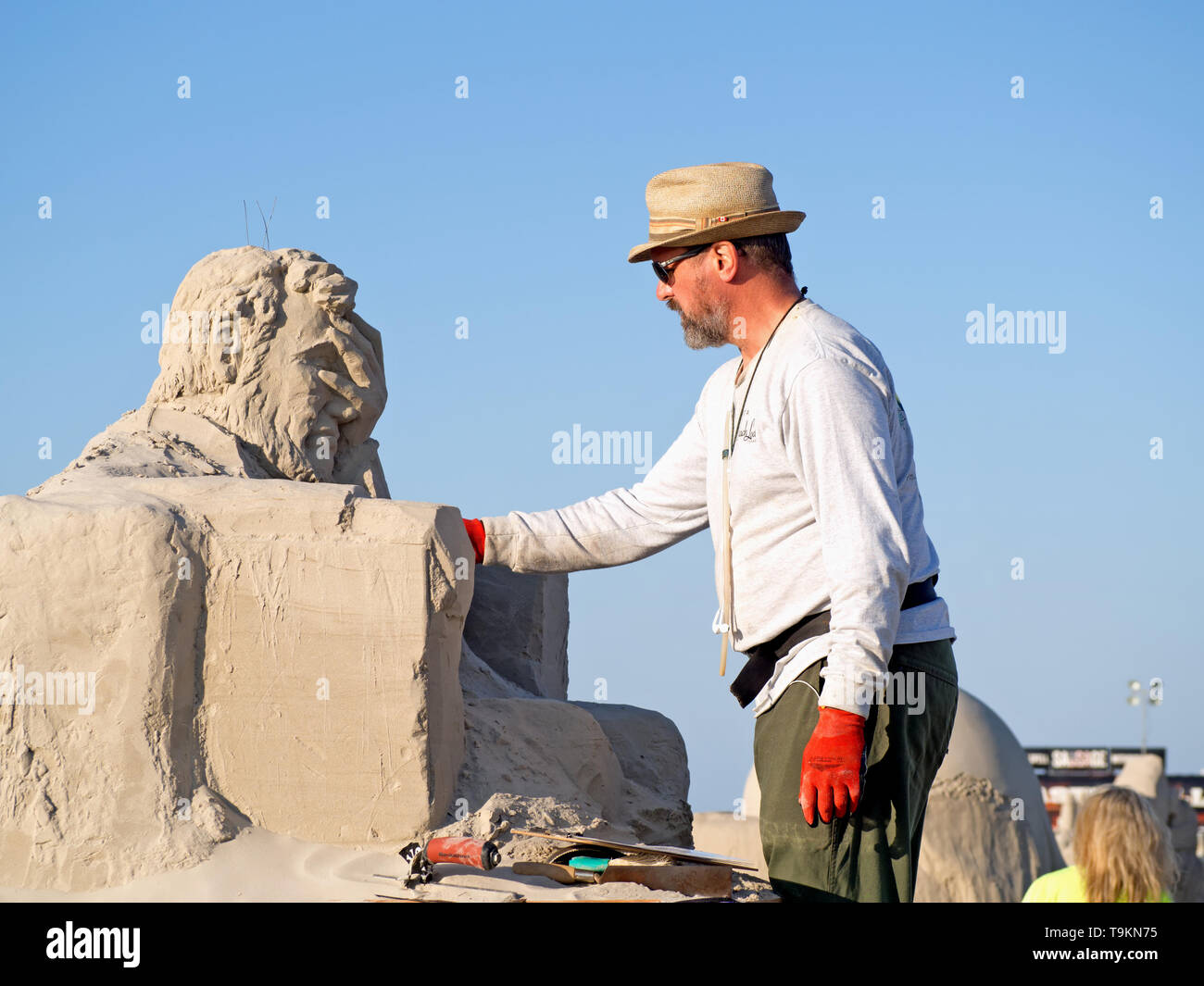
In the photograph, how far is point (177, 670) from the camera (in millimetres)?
4199

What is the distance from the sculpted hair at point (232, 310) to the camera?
522 centimetres

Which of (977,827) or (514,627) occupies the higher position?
(514,627)

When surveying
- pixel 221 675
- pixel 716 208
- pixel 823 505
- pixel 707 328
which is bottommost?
pixel 221 675

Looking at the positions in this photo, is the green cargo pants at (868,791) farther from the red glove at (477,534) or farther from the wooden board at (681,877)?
the red glove at (477,534)

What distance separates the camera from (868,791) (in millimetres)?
3289

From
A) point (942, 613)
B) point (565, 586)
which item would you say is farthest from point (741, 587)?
point (565, 586)

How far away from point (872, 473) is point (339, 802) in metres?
1.86

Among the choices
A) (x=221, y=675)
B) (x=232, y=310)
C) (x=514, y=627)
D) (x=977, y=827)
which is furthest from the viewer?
(x=977, y=827)

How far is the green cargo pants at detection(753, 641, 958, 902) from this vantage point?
3.26m

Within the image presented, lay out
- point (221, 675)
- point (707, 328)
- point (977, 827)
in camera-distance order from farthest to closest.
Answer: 1. point (977, 827)
2. point (221, 675)
3. point (707, 328)

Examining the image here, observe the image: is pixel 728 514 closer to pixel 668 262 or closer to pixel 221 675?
pixel 668 262

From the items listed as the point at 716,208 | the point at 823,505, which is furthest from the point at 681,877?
Answer: the point at 716,208

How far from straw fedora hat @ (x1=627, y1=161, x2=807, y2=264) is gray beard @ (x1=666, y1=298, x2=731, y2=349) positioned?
0.57 feet

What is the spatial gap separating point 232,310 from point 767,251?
234 cm
